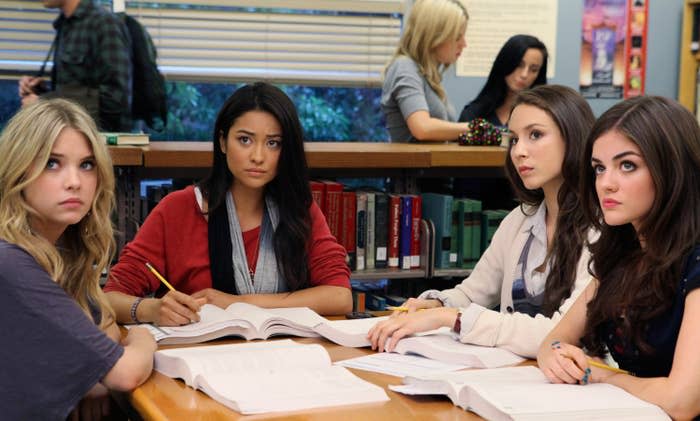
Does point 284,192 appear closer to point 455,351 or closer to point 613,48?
point 455,351

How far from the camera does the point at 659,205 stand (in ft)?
5.32

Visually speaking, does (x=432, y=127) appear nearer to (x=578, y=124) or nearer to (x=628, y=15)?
(x=578, y=124)

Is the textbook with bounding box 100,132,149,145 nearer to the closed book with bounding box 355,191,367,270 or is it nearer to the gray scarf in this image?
the closed book with bounding box 355,191,367,270

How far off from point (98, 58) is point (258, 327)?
94.3 inches

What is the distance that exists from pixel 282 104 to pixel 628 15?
3.92 metres

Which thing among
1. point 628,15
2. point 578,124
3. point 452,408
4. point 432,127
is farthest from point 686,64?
point 452,408

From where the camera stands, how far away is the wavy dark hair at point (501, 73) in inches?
178

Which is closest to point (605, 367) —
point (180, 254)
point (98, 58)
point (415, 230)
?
point (180, 254)

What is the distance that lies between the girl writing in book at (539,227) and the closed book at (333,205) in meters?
1.18

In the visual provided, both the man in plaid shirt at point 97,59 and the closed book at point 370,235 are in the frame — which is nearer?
the closed book at point 370,235

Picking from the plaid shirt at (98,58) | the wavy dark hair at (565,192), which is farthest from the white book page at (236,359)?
the plaid shirt at (98,58)

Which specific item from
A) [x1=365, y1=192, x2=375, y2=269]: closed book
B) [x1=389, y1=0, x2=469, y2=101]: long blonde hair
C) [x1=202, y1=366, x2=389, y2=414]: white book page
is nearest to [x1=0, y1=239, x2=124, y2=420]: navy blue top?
[x1=202, y1=366, x2=389, y2=414]: white book page

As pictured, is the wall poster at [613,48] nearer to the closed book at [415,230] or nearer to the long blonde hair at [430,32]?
the long blonde hair at [430,32]

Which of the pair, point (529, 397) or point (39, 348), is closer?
point (529, 397)
